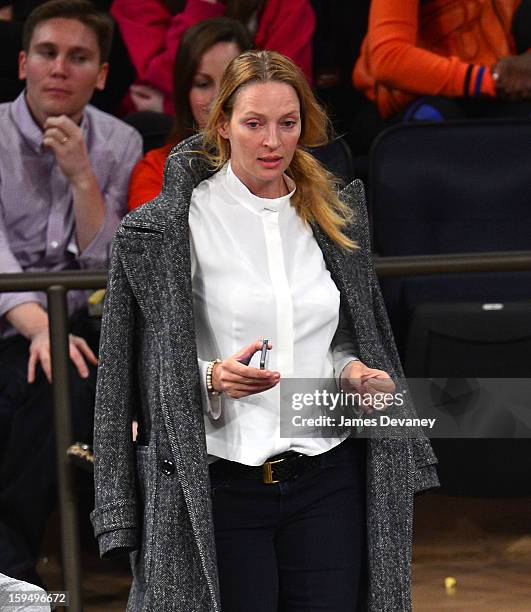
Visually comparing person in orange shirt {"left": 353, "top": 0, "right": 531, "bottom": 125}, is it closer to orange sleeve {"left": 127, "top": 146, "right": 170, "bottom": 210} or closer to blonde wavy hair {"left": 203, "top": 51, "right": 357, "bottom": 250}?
orange sleeve {"left": 127, "top": 146, "right": 170, "bottom": 210}

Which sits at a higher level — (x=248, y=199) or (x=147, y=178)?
(x=147, y=178)

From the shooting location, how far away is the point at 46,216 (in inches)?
121

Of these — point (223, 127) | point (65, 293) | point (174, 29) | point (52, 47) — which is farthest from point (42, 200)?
point (223, 127)

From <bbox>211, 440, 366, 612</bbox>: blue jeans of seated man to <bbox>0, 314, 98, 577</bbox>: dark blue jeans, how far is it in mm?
908

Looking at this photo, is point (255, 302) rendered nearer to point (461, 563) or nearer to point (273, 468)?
point (273, 468)

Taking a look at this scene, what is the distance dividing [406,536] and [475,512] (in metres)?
1.20

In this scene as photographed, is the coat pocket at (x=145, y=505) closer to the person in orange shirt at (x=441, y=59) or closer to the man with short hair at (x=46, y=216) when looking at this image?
the man with short hair at (x=46, y=216)

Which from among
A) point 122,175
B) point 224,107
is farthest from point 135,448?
point 122,175

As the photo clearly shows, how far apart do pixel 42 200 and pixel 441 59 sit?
119cm

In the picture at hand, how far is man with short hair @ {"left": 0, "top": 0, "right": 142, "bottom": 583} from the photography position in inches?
110

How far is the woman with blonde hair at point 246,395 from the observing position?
187cm

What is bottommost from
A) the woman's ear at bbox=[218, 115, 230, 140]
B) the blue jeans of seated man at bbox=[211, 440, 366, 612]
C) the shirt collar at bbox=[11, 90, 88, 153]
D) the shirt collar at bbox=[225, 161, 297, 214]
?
the blue jeans of seated man at bbox=[211, 440, 366, 612]

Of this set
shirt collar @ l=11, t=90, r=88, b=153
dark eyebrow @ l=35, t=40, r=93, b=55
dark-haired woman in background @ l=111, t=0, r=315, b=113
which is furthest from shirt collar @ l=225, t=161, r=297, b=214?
dark-haired woman in background @ l=111, t=0, r=315, b=113

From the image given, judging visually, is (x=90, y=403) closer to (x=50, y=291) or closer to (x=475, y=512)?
(x=50, y=291)
